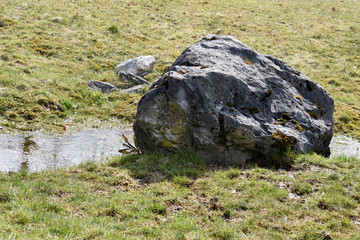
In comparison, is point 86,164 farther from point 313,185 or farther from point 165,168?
point 313,185

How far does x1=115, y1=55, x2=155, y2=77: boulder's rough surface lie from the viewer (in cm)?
1734

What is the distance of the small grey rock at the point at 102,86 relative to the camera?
52.2 ft

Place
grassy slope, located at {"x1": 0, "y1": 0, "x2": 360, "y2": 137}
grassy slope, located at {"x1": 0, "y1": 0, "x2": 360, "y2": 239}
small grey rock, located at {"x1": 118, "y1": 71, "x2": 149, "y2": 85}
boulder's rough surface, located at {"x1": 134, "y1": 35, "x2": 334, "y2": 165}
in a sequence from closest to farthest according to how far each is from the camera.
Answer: grassy slope, located at {"x1": 0, "y1": 0, "x2": 360, "y2": 239}, boulder's rough surface, located at {"x1": 134, "y1": 35, "x2": 334, "y2": 165}, grassy slope, located at {"x1": 0, "y1": 0, "x2": 360, "y2": 137}, small grey rock, located at {"x1": 118, "y1": 71, "x2": 149, "y2": 85}

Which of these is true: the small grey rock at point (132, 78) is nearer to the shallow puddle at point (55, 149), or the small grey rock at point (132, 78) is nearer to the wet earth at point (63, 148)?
the wet earth at point (63, 148)

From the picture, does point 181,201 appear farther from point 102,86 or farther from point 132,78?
Result: point 132,78

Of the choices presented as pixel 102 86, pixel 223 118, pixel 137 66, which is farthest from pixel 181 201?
pixel 137 66

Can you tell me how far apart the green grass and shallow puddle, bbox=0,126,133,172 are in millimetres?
961

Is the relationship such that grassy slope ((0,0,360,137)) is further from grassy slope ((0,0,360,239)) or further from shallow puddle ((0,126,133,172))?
shallow puddle ((0,126,133,172))

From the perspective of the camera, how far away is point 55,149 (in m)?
10.8

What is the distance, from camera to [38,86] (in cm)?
1467

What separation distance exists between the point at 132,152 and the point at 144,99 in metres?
1.67

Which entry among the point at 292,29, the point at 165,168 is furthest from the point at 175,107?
the point at 292,29

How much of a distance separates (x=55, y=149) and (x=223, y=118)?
15.7ft

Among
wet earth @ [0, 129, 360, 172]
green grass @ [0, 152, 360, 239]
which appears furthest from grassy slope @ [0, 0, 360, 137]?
green grass @ [0, 152, 360, 239]
